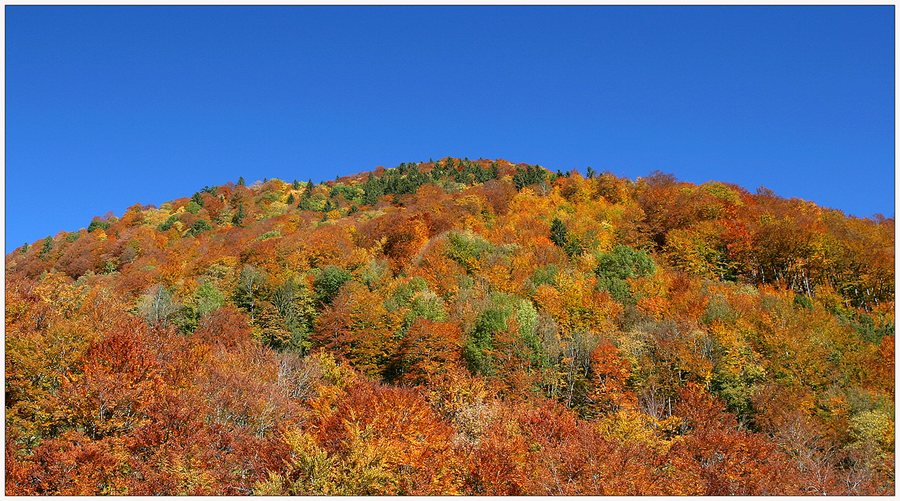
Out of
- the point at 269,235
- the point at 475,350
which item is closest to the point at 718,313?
the point at 475,350

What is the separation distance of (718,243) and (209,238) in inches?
3111

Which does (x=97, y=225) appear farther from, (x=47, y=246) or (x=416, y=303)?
(x=416, y=303)

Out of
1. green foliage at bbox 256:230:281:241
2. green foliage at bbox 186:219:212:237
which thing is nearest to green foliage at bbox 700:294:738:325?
green foliage at bbox 256:230:281:241

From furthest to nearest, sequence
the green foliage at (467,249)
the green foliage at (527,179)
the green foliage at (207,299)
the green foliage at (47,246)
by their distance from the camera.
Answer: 1. the green foliage at (527,179)
2. the green foliage at (47,246)
3. the green foliage at (467,249)
4. the green foliage at (207,299)

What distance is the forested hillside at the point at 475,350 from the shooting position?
89.9 feet

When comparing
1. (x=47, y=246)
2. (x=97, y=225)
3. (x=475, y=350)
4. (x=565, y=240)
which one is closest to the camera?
(x=475, y=350)

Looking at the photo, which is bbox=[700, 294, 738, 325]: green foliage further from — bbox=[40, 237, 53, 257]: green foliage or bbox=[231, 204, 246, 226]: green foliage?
bbox=[40, 237, 53, 257]: green foliage

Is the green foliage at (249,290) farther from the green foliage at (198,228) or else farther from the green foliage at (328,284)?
the green foliage at (198,228)

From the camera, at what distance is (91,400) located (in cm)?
2908

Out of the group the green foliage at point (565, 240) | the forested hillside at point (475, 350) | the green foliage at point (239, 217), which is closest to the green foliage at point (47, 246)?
the forested hillside at point (475, 350)

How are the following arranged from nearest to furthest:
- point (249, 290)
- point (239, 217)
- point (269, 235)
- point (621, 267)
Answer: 1. point (249, 290)
2. point (621, 267)
3. point (269, 235)
4. point (239, 217)

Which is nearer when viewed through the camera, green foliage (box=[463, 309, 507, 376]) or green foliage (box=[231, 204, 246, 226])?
green foliage (box=[463, 309, 507, 376])

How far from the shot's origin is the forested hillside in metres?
27.4

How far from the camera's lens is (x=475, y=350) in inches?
2069
